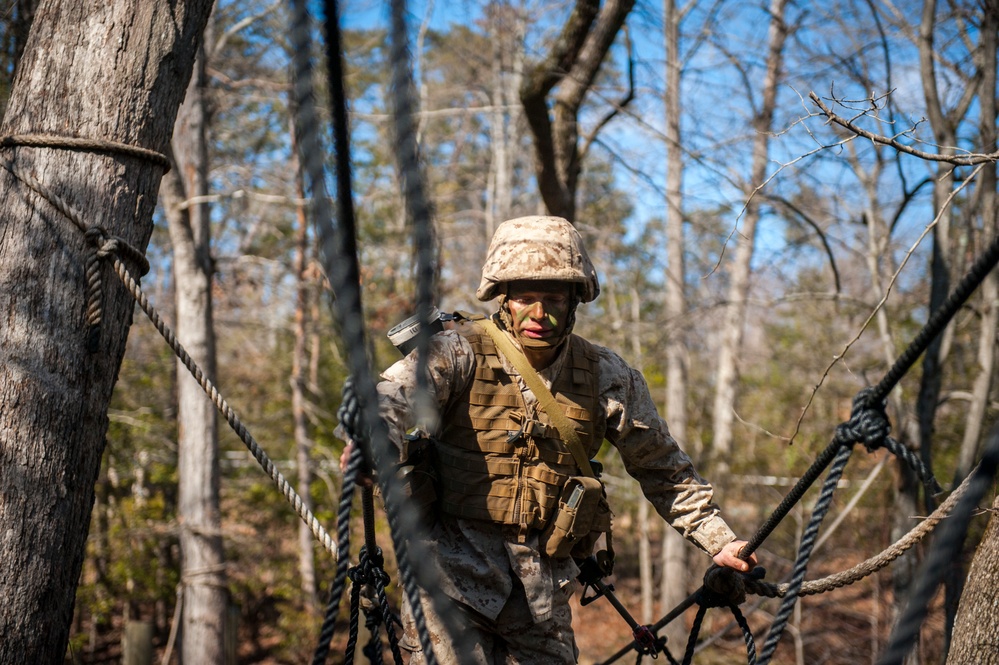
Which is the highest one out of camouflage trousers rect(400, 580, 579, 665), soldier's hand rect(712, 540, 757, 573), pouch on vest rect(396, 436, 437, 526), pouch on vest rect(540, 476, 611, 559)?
pouch on vest rect(396, 436, 437, 526)

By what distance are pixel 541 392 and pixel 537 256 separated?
49cm

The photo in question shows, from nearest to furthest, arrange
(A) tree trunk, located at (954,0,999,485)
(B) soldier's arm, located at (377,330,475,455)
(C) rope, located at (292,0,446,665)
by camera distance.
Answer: (C) rope, located at (292,0,446,665)
(B) soldier's arm, located at (377,330,475,455)
(A) tree trunk, located at (954,0,999,485)

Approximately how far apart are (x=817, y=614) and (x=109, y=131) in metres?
12.1

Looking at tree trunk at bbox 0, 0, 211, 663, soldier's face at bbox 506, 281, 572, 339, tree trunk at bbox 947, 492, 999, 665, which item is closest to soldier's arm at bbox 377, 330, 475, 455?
soldier's face at bbox 506, 281, 572, 339

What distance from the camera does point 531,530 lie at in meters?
2.90

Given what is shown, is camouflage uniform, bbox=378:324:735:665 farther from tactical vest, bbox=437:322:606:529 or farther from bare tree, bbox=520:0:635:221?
bare tree, bbox=520:0:635:221

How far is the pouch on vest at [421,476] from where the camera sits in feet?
9.00

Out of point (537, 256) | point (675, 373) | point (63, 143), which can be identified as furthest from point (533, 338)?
point (675, 373)

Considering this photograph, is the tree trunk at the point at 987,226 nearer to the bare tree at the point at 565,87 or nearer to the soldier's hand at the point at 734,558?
the bare tree at the point at 565,87

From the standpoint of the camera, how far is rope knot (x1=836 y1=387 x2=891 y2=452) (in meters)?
1.85

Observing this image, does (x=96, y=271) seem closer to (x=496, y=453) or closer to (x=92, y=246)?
(x=92, y=246)

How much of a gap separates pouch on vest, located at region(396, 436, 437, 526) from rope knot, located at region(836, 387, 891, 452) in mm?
1354

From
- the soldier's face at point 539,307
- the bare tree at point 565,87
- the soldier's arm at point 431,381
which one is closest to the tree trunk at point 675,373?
the bare tree at point 565,87

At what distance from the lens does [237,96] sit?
10.7m
